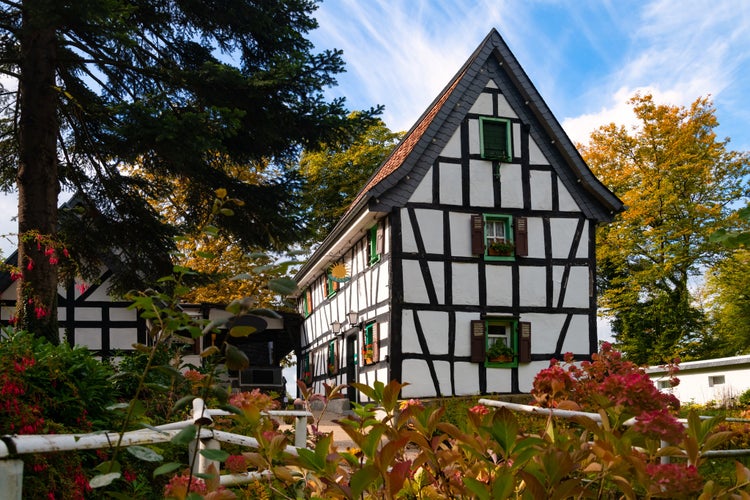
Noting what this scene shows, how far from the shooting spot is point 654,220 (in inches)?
1158

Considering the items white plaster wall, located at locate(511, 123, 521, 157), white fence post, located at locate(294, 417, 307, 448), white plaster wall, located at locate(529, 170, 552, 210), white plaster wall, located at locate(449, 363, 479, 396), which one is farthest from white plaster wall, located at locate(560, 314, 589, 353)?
white fence post, located at locate(294, 417, 307, 448)

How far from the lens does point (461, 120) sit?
1788cm

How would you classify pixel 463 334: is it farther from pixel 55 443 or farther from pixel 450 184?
pixel 55 443

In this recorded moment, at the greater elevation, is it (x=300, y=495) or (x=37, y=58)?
(x=37, y=58)

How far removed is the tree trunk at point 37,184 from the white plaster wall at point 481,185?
950cm

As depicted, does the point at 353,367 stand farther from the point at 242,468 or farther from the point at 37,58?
the point at 242,468

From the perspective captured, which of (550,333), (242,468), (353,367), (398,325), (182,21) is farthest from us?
(353,367)

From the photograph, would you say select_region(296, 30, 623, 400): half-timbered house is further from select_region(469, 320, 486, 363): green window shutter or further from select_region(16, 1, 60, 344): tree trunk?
select_region(16, 1, 60, 344): tree trunk

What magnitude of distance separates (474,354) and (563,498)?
1576 centimetres

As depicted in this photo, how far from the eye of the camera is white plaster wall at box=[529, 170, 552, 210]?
18422 millimetres

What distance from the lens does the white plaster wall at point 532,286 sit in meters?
18.0

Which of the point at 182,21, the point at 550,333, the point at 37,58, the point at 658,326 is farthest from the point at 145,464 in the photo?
the point at 658,326

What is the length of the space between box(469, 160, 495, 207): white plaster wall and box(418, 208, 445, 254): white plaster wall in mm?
1043

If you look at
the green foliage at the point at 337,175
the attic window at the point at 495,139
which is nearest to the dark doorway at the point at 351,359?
the attic window at the point at 495,139
